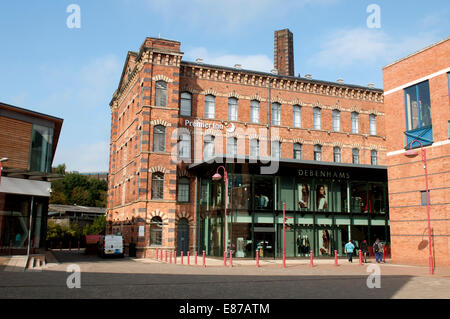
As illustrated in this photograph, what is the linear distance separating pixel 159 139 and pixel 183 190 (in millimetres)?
4585

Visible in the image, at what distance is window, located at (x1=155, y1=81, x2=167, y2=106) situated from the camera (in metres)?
34.9

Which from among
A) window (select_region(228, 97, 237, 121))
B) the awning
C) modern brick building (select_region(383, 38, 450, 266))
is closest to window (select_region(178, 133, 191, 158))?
window (select_region(228, 97, 237, 121))

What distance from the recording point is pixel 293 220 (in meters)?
32.4

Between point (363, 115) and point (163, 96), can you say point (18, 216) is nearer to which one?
point (163, 96)

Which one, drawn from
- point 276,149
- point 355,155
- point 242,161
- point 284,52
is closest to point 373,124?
point 355,155

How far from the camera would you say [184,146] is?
35.7 meters

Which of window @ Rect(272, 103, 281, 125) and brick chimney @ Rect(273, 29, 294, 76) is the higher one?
brick chimney @ Rect(273, 29, 294, 76)

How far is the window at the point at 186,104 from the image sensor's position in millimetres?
36438

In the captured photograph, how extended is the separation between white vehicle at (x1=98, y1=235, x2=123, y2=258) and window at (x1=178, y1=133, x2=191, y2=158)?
26.8ft

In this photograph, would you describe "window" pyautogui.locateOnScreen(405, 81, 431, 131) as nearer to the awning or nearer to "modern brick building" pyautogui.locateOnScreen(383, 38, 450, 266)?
"modern brick building" pyautogui.locateOnScreen(383, 38, 450, 266)

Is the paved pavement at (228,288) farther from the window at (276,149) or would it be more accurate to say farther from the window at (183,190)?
the window at (276,149)

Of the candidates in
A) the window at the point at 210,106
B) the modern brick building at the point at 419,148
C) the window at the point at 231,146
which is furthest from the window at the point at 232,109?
the modern brick building at the point at 419,148

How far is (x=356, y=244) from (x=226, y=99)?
16030mm
